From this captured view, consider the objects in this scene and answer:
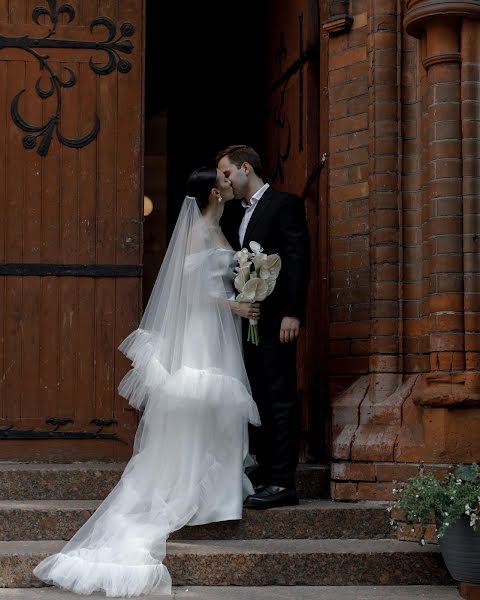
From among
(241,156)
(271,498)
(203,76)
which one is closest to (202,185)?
(241,156)

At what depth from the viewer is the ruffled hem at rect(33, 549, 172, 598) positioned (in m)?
5.11

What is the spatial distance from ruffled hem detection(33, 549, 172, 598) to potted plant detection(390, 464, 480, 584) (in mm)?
1127

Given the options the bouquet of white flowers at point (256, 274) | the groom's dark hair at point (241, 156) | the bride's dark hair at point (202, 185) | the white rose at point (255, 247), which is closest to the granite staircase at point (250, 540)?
the bouquet of white flowers at point (256, 274)

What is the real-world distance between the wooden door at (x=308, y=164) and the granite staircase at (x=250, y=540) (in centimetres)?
63

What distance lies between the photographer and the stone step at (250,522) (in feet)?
18.9

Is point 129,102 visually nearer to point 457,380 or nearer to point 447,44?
point 447,44

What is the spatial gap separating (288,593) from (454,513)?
808mm

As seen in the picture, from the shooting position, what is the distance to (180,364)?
5.91 metres

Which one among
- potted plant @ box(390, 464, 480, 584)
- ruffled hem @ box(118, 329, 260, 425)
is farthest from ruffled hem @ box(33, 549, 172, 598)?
potted plant @ box(390, 464, 480, 584)

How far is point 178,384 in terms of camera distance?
584cm

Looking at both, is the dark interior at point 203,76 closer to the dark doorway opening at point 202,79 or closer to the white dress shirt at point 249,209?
the dark doorway opening at point 202,79

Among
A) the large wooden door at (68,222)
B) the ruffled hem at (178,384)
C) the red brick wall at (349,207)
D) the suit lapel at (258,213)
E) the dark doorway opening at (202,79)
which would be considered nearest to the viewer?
the ruffled hem at (178,384)

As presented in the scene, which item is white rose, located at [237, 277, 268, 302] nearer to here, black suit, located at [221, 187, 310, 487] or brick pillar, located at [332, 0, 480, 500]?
black suit, located at [221, 187, 310, 487]

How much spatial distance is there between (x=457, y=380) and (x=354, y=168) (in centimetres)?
139
